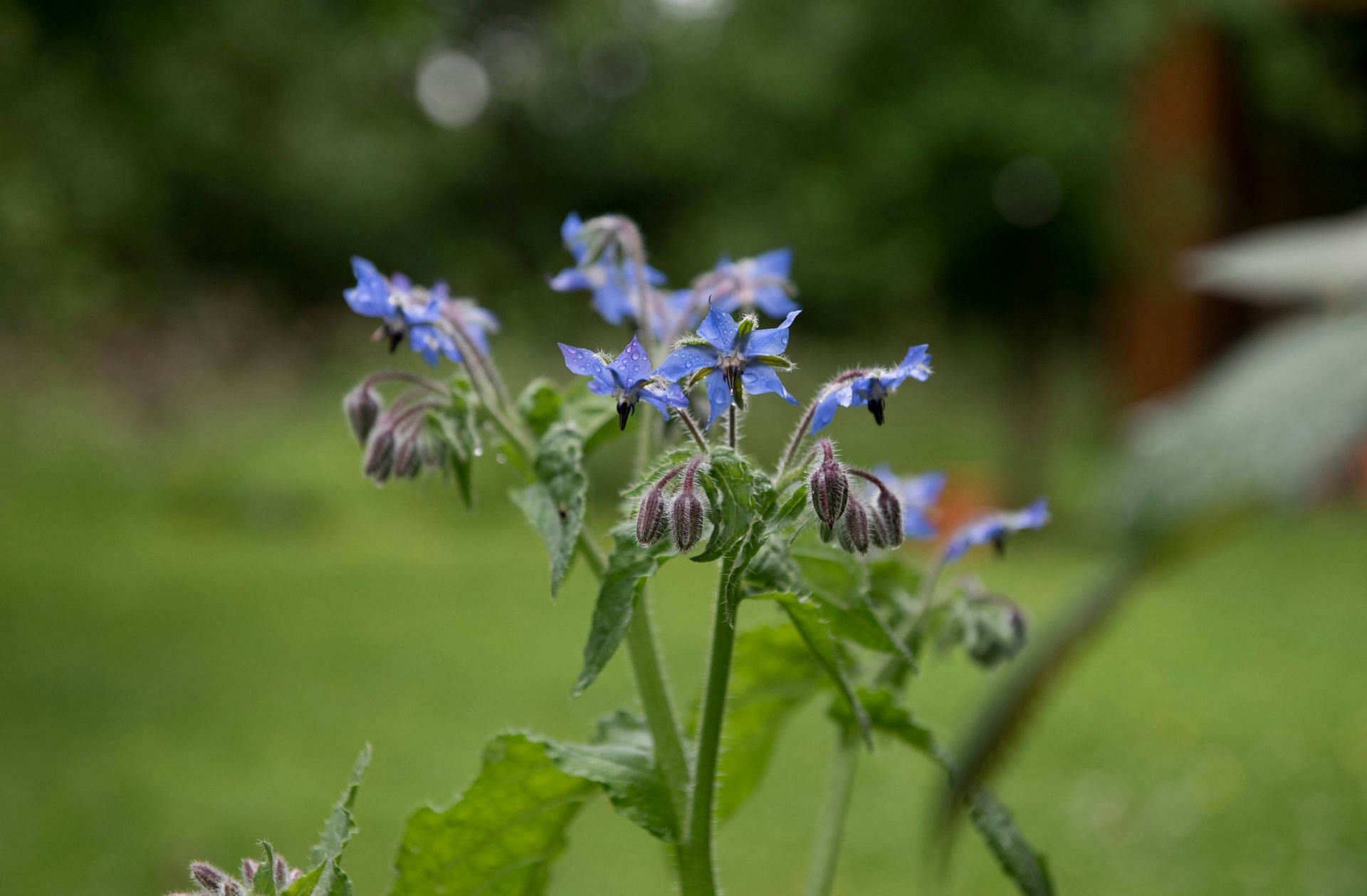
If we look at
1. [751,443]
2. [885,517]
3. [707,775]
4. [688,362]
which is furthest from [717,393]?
[751,443]

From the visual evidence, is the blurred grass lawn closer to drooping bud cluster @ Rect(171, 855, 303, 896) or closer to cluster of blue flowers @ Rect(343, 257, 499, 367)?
cluster of blue flowers @ Rect(343, 257, 499, 367)

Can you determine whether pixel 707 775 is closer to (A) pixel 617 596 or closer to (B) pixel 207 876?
(A) pixel 617 596

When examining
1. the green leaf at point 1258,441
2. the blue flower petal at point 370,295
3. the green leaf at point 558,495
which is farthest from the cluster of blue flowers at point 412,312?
the green leaf at point 1258,441

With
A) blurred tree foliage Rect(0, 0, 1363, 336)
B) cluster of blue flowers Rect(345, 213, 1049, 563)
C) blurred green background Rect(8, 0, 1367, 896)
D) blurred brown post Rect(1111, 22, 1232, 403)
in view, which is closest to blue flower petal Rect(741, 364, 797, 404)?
cluster of blue flowers Rect(345, 213, 1049, 563)

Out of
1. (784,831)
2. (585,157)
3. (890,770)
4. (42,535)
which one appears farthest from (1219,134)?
(585,157)

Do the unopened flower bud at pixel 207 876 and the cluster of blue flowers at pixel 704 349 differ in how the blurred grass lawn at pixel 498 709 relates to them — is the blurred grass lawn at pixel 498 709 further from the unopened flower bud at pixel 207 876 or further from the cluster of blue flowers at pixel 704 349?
the unopened flower bud at pixel 207 876
